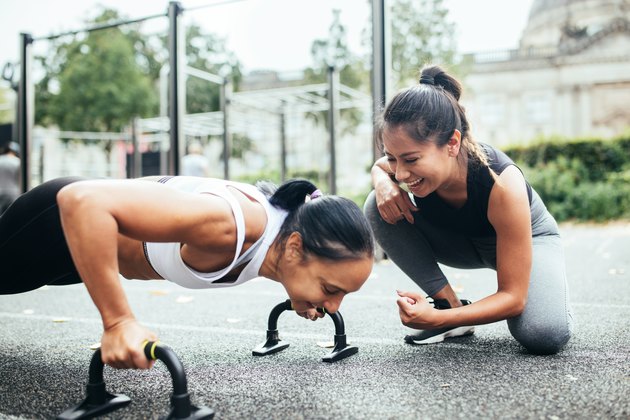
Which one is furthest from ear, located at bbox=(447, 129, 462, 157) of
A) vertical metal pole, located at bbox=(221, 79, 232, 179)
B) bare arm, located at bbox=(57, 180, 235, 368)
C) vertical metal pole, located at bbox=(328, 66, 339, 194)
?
vertical metal pole, located at bbox=(221, 79, 232, 179)

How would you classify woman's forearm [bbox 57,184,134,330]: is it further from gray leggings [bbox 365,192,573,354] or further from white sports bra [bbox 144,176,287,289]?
gray leggings [bbox 365,192,573,354]

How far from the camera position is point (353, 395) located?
5.32ft

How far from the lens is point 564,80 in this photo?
27031 millimetres

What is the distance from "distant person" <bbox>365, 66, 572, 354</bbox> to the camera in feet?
6.00

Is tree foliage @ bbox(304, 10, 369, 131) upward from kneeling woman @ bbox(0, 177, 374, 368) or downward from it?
upward

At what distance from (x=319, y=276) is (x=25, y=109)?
17.3 feet

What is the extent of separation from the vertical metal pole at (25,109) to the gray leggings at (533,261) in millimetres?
4478

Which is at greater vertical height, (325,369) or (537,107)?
(537,107)

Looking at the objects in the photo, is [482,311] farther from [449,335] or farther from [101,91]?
[101,91]

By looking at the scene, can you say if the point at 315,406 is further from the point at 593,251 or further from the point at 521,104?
the point at 521,104

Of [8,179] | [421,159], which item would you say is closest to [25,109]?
[8,179]

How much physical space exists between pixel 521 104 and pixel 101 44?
63.2 feet

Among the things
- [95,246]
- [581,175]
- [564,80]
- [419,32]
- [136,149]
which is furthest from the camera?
[564,80]

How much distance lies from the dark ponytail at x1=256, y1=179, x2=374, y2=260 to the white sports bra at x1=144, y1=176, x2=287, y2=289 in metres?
0.04
